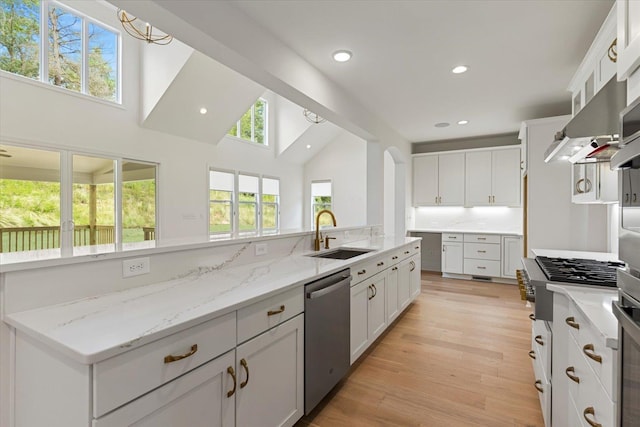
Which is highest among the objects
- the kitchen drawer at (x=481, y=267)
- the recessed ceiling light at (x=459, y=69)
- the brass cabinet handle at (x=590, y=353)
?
the recessed ceiling light at (x=459, y=69)

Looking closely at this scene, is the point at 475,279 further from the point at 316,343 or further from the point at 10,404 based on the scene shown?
the point at 10,404

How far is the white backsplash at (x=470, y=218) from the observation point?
Result: 232 inches

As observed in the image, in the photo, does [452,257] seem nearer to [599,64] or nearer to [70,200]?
[599,64]

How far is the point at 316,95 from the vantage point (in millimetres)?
3064

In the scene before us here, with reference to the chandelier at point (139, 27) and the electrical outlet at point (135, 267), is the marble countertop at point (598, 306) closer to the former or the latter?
the electrical outlet at point (135, 267)

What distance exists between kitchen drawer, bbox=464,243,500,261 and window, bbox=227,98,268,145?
5.45 metres

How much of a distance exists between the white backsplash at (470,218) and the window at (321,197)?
2919mm

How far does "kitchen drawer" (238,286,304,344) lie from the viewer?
1.40 meters

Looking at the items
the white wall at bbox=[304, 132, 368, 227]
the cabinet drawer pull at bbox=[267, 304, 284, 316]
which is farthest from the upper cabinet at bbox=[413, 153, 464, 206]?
the cabinet drawer pull at bbox=[267, 304, 284, 316]

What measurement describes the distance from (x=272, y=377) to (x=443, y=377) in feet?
5.11

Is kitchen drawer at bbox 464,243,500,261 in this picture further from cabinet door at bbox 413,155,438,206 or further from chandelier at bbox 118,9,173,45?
chandelier at bbox 118,9,173,45

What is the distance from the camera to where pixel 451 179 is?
6.17 metres

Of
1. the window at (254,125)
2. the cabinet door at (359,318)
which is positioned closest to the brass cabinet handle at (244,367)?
the cabinet door at (359,318)

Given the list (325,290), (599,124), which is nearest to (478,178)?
(599,124)
